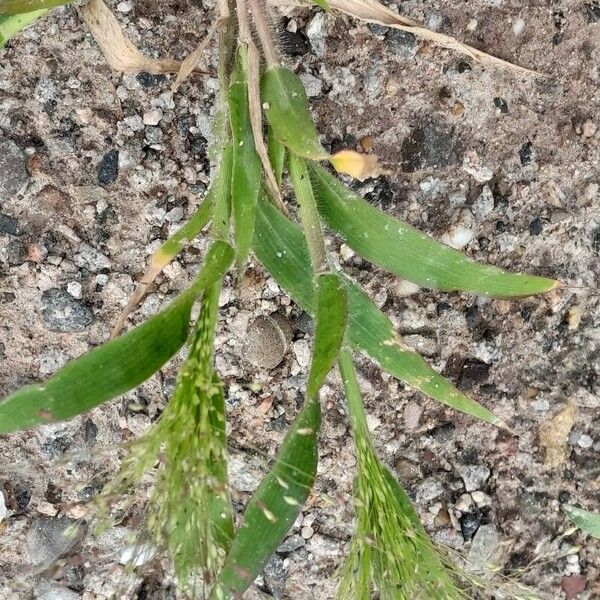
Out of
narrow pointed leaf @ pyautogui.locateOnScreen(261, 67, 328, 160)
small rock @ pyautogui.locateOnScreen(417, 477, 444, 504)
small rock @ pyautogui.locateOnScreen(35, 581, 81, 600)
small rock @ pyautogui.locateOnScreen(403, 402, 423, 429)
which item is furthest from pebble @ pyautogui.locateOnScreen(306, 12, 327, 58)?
small rock @ pyautogui.locateOnScreen(35, 581, 81, 600)

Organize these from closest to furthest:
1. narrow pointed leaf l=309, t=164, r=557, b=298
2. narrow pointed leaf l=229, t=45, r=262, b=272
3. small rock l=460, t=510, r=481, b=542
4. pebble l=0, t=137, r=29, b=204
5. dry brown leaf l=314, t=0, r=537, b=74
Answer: narrow pointed leaf l=229, t=45, r=262, b=272 → narrow pointed leaf l=309, t=164, r=557, b=298 → dry brown leaf l=314, t=0, r=537, b=74 → pebble l=0, t=137, r=29, b=204 → small rock l=460, t=510, r=481, b=542

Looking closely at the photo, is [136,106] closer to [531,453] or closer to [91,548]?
[91,548]

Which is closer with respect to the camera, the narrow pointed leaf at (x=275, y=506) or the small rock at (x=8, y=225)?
the narrow pointed leaf at (x=275, y=506)

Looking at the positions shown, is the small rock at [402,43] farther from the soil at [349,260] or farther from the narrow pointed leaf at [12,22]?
the narrow pointed leaf at [12,22]

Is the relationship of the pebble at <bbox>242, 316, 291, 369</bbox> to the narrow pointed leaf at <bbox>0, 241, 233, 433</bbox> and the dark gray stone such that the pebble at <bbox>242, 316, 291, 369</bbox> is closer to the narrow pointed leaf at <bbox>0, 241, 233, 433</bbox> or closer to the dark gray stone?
the dark gray stone

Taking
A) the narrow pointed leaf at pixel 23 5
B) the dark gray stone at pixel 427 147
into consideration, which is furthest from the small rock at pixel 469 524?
the narrow pointed leaf at pixel 23 5
